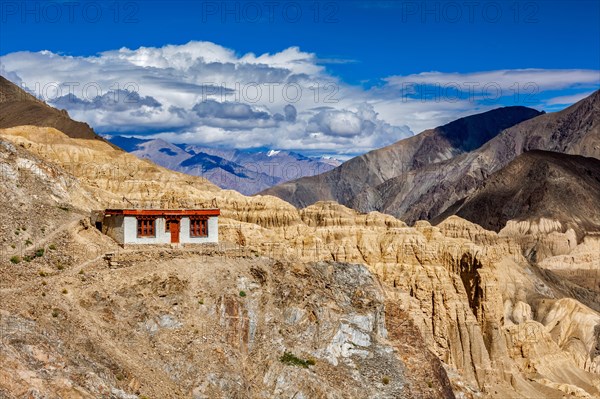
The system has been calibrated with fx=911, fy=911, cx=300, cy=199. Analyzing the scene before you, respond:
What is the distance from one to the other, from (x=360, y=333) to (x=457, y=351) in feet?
106

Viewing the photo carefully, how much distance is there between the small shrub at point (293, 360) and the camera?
53531 millimetres

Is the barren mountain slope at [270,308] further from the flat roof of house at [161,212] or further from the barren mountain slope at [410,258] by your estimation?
the flat roof of house at [161,212]

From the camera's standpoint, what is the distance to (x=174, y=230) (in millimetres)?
62219

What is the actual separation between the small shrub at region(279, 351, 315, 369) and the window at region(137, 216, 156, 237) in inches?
537

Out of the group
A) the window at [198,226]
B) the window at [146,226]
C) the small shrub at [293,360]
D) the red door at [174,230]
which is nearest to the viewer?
the small shrub at [293,360]

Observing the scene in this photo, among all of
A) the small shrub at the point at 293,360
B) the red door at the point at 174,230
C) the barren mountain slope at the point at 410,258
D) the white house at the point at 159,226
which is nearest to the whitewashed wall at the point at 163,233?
the white house at the point at 159,226

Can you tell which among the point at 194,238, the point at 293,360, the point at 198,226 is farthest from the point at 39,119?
the point at 293,360

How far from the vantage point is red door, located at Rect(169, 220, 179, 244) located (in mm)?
62031

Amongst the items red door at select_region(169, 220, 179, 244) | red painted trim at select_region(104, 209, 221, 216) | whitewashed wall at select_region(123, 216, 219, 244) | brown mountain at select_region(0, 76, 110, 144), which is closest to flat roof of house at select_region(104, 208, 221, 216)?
red painted trim at select_region(104, 209, 221, 216)

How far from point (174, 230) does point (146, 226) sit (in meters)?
2.00

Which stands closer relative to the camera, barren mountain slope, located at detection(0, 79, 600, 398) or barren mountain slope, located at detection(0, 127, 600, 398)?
barren mountain slope, located at detection(0, 79, 600, 398)

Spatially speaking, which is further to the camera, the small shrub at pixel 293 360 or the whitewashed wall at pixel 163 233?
the whitewashed wall at pixel 163 233

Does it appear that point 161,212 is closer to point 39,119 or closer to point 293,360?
point 293,360

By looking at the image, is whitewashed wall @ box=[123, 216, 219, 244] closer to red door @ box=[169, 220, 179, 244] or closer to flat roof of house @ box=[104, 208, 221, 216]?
red door @ box=[169, 220, 179, 244]
